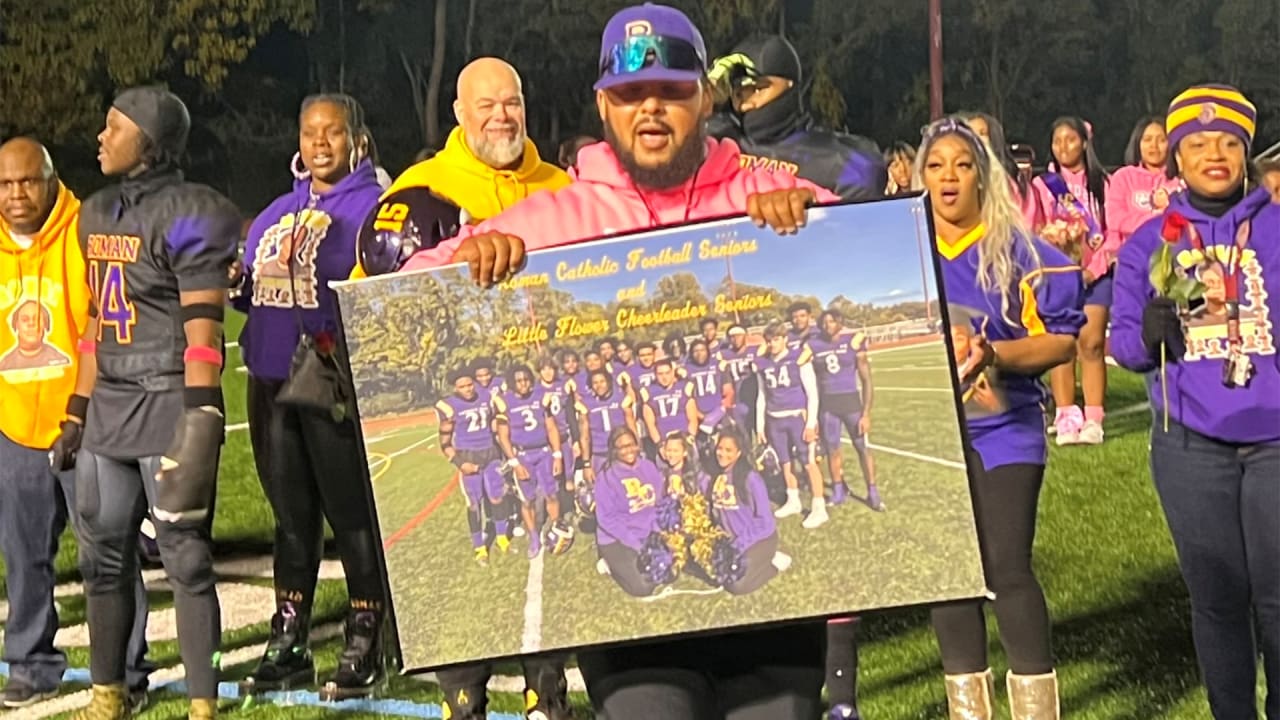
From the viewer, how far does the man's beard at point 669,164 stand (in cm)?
240

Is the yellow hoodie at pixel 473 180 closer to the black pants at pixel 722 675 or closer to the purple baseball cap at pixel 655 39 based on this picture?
the purple baseball cap at pixel 655 39

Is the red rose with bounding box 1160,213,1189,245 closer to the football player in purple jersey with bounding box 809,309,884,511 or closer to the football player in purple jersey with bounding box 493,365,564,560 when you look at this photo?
the football player in purple jersey with bounding box 809,309,884,511

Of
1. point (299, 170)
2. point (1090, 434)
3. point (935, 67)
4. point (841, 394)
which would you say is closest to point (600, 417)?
point (841, 394)

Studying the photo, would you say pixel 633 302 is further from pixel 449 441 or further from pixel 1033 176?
pixel 1033 176

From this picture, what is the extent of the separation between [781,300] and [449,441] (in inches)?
19.7

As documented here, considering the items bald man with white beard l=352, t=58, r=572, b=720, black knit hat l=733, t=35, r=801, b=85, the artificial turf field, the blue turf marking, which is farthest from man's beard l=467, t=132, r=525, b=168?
the blue turf marking

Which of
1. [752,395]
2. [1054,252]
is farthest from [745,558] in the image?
[1054,252]

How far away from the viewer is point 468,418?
2.34m

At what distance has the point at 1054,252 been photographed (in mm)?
3762

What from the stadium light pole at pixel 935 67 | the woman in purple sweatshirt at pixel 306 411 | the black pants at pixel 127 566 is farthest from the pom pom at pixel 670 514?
the stadium light pole at pixel 935 67

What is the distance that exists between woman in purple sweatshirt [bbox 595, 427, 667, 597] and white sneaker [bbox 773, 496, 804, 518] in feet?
0.54

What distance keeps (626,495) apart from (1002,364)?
1.45 meters

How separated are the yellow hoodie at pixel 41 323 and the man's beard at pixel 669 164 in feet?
8.82

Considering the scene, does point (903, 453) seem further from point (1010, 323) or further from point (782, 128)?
point (782, 128)
